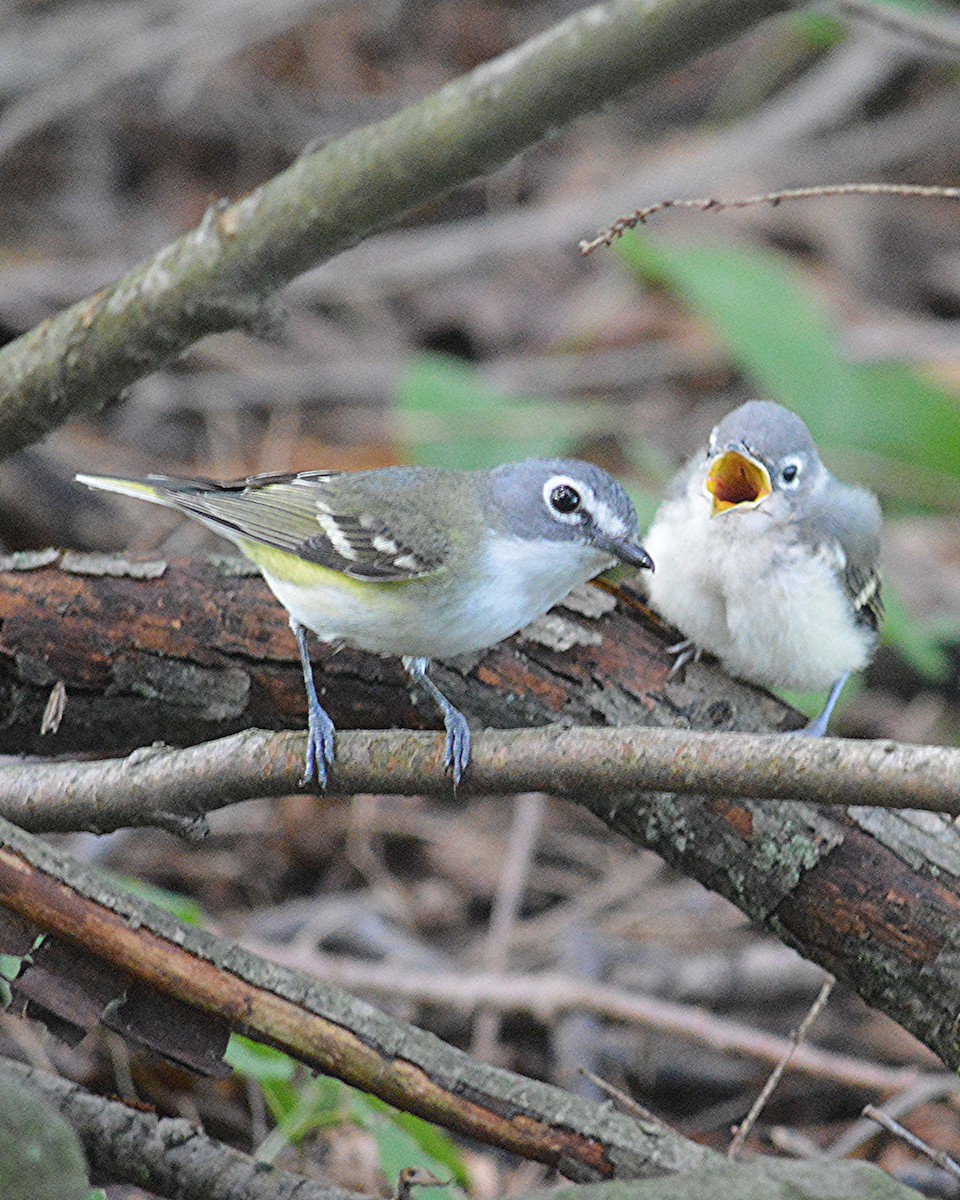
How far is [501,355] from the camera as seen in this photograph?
8.84m


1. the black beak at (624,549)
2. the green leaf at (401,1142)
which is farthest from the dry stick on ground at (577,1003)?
the black beak at (624,549)

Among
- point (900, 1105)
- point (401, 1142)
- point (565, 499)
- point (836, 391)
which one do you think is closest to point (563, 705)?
point (565, 499)

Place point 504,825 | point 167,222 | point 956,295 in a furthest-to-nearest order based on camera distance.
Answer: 1. point 956,295
2. point 167,222
3. point 504,825

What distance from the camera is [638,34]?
3.38 meters

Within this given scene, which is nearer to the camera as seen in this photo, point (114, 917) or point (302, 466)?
point (114, 917)

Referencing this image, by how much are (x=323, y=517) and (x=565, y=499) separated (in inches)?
24.7

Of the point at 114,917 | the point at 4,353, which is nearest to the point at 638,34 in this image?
the point at 4,353

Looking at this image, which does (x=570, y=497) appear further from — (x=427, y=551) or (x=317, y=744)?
(x=317, y=744)

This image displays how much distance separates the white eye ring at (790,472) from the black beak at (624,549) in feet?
2.50

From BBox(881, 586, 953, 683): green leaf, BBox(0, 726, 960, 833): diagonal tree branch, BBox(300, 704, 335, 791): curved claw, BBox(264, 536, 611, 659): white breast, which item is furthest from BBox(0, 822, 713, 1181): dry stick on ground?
BBox(881, 586, 953, 683): green leaf

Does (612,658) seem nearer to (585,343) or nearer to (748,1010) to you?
(748,1010)

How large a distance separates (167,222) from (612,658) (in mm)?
6132

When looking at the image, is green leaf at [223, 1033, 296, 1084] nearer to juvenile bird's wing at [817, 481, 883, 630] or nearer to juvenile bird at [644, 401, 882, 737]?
juvenile bird at [644, 401, 882, 737]

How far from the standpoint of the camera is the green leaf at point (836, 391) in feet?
21.6
